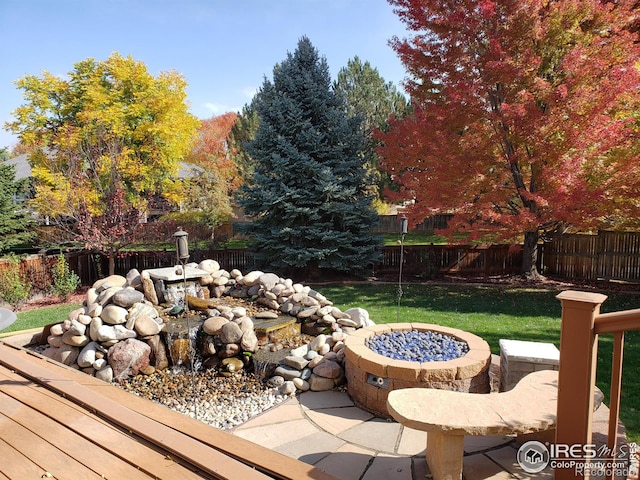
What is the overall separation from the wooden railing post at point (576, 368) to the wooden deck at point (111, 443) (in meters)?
1.20

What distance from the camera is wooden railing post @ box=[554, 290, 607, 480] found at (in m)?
1.80

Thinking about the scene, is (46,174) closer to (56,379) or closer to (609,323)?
(56,379)

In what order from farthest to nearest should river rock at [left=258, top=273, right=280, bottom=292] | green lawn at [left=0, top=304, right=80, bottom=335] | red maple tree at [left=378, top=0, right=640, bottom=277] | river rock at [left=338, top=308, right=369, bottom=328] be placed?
red maple tree at [left=378, top=0, right=640, bottom=277] → green lawn at [left=0, top=304, right=80, bottom=335] → river rock at [left=258, top=273, right=280, bottom=292] → river rock at [left=338, top=308, right=369, bottom=328]

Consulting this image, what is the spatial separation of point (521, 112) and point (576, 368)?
7057 millimetres

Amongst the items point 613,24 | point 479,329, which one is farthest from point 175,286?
point 613,24

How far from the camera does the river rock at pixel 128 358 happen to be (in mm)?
4969

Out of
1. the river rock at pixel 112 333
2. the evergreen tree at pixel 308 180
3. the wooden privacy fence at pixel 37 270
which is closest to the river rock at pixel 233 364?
the river rock at pixel 112 333

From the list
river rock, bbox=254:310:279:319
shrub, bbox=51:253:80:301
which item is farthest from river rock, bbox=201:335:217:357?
shrub, bbox=51:253:80:301

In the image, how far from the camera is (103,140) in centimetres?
1133

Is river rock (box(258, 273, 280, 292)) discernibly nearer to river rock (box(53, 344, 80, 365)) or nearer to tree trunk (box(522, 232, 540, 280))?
river rock (box(53, 344, 80, 365))

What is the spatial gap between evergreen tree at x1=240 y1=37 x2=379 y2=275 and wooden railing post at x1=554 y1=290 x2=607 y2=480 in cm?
835

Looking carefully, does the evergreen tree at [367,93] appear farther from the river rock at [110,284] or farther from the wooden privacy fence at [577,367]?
the wooden privacy fence at [577,367]

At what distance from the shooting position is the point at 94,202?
11.5 m

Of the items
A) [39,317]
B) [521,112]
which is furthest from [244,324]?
[521,112]
